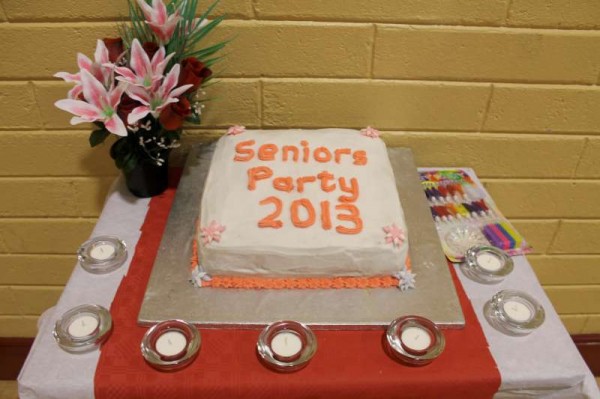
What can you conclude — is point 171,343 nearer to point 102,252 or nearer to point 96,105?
point 102,252

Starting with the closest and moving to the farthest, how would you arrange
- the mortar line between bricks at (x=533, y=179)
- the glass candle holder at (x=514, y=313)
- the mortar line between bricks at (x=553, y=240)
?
the glass candle holder at (x=514, y=313), the mortar line between bricks at (x=533, y=179), the mortar line between bricks at (x=553, y=240)

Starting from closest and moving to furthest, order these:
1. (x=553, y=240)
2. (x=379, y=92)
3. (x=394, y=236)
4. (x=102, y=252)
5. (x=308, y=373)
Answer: (x=308, y=373) → (x=394, y=236) → (x=102, y=252) → (x=379, y=92) → (x=553, y=240)

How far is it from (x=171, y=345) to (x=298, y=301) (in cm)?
27

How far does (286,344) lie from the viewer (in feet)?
3.38

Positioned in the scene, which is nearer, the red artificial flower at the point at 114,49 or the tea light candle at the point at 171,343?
the tea light candle at the point at 171,343

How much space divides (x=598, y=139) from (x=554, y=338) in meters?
0.72

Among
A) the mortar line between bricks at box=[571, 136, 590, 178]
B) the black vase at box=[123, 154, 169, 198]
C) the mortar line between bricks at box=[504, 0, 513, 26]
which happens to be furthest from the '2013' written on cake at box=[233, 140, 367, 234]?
the mortar line between bricks at box=[571, 136, 590, 178]

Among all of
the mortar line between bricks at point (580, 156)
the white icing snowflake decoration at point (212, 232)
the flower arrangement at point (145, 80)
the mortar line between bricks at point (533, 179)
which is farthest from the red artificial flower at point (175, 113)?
the mortar line between bricks at point (580, 156)

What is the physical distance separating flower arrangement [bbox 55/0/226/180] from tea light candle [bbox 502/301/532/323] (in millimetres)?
809

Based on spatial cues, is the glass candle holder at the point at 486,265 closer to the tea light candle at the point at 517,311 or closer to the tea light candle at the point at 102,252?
the tea light candle at the point at 517,311

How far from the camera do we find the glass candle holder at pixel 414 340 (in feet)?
3.34

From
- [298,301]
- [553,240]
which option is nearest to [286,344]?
[298,301]

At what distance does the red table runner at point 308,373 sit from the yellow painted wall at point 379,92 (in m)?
0.64

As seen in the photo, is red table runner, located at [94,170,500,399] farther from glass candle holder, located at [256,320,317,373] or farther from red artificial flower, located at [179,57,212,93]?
red artificial flower, located at [179,57,212,93]
